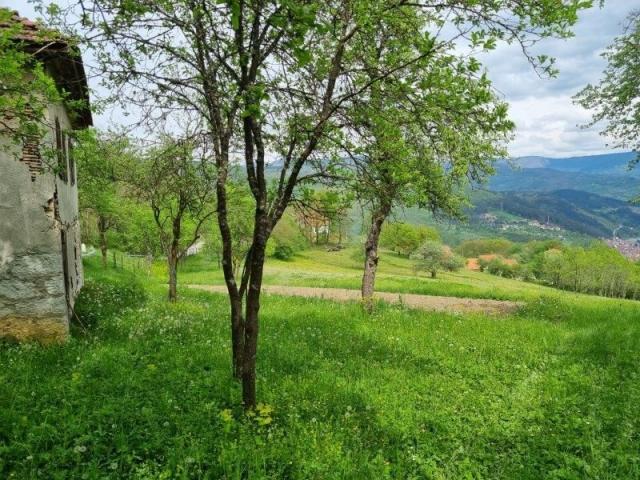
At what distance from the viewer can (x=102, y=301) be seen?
14.7m

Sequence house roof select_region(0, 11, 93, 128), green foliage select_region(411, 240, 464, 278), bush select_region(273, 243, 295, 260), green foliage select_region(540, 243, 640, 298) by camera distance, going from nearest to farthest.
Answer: house roof select_region(0, 11, 93, 128) < bush select_region(273, 243, 295, 260) < green foliage select_region(411, 240, 464, 278) < green foliage select_region(540, 243, 640, 298)

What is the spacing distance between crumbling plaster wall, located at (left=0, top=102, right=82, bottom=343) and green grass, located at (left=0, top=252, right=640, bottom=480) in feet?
2.08

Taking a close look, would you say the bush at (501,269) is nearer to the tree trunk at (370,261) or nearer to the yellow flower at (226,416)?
the tree trunk at (370,261)

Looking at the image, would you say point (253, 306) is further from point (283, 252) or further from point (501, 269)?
point (501, 269)

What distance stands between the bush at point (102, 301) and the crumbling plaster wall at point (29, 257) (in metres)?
0.75

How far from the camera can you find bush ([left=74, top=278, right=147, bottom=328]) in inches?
483

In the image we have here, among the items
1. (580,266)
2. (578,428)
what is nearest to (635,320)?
(578,428)

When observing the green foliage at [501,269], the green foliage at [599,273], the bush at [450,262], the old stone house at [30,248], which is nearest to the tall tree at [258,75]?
the old stone house at [30,248]

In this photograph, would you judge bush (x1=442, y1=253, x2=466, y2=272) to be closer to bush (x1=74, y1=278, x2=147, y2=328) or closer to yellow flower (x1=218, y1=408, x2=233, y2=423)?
bush (x1=74, y1=278, x2=147, y2=328)

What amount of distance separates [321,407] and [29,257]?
727 cm

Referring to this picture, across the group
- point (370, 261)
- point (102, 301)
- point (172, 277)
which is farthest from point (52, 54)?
point (370, 261)

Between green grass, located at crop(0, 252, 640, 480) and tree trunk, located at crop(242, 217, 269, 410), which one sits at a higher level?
tree trunk, located at crop(242, 217, 269, 410)

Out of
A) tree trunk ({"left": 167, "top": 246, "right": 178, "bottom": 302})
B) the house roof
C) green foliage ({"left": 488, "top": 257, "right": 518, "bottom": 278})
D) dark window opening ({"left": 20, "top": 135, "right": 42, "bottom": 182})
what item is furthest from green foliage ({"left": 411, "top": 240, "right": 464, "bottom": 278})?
dark window opening ({"left": 20, "top": 135, "right": 42, "bottom": 182})

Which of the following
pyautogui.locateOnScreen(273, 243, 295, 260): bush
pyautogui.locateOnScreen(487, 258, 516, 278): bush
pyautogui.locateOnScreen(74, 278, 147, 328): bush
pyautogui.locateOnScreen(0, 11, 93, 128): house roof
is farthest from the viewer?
pyautogui.locateOnScreen(487, 258, 516, 278): bush
